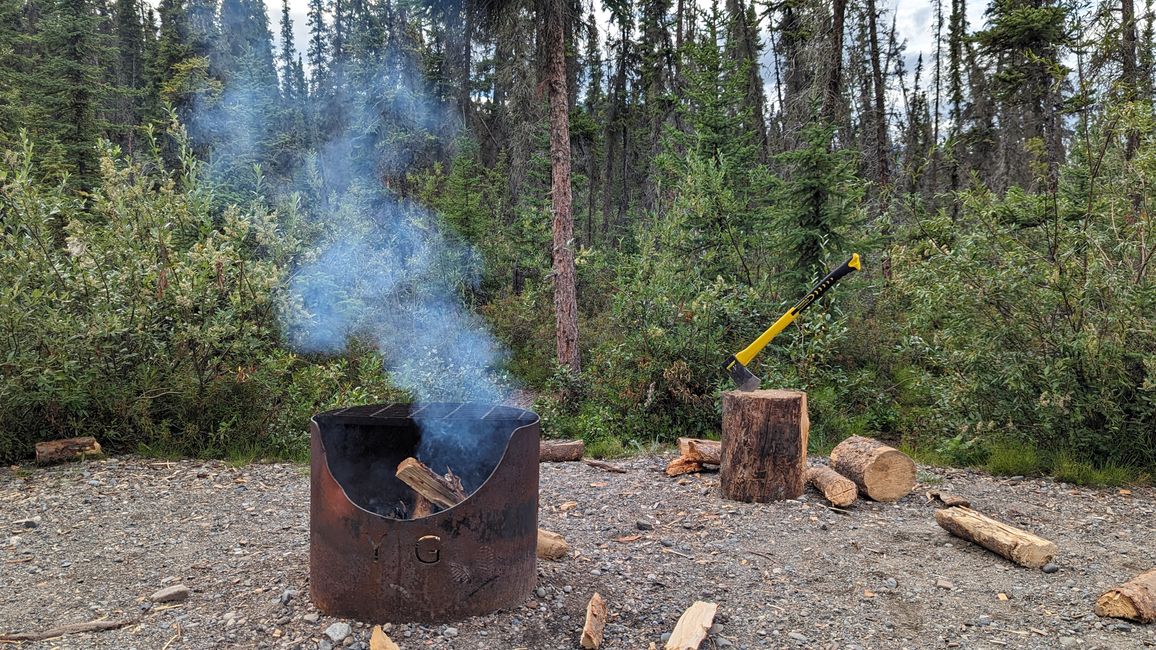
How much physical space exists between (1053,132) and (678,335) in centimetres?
907

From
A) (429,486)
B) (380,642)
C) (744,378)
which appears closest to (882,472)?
(744,378)

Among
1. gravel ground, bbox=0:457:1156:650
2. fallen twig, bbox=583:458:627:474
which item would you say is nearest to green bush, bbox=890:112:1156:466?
gravel ground, bbox=0:457:1156:650

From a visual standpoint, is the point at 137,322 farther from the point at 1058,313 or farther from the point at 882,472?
the point at 1058,313

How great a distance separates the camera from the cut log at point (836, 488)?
13.5ft

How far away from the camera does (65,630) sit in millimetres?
2535

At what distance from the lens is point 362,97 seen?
1160 centimetres

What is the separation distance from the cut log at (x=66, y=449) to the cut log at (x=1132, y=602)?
628 cm

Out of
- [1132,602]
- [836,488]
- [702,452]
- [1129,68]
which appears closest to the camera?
[1132,602]

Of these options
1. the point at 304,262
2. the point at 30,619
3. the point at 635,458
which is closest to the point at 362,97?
the point at 304,262

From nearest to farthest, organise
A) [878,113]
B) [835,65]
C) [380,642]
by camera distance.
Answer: [380,642], [835,65], [878,113]

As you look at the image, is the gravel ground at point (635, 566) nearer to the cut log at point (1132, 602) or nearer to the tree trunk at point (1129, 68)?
the cut log at point (1132, 602)

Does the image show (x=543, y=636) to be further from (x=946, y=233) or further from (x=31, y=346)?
(x=946, y=233)

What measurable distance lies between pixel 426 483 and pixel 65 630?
147 cm

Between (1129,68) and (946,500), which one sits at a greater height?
(1129,68)
